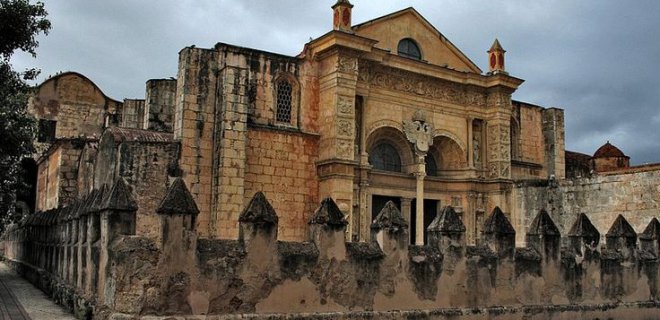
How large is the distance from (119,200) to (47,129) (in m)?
22.7

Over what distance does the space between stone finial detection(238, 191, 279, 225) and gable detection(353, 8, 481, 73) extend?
12667 millimetres

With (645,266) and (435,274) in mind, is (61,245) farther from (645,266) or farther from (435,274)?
(645,266)

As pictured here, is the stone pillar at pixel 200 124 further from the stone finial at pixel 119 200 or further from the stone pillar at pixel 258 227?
the stone pillar at pixel 258 227

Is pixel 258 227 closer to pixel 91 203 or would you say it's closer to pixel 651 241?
pixel 91 203

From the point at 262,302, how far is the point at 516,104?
18.6 meters

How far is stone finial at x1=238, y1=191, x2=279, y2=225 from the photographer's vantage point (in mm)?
8531

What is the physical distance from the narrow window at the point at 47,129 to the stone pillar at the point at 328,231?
22.5 m

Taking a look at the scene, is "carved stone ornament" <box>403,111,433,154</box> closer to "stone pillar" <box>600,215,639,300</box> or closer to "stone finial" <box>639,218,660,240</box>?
"stone finial" <box>639,218,660,240</box>

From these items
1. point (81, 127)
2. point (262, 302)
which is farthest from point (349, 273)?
point (81, 127)

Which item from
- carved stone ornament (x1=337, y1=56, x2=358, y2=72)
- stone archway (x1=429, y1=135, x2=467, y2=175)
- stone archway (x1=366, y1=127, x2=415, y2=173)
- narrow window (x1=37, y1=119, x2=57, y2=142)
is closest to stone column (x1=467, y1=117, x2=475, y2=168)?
stone archway (x1=429, y1=135, x2=467, y2=175)

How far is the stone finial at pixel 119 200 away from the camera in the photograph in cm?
849

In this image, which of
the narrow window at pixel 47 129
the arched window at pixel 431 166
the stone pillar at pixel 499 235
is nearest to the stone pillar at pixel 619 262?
the stone pillar at pixel 499 235

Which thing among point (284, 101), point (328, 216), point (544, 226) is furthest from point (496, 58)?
point (328, 216)

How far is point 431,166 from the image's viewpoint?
2308cm
